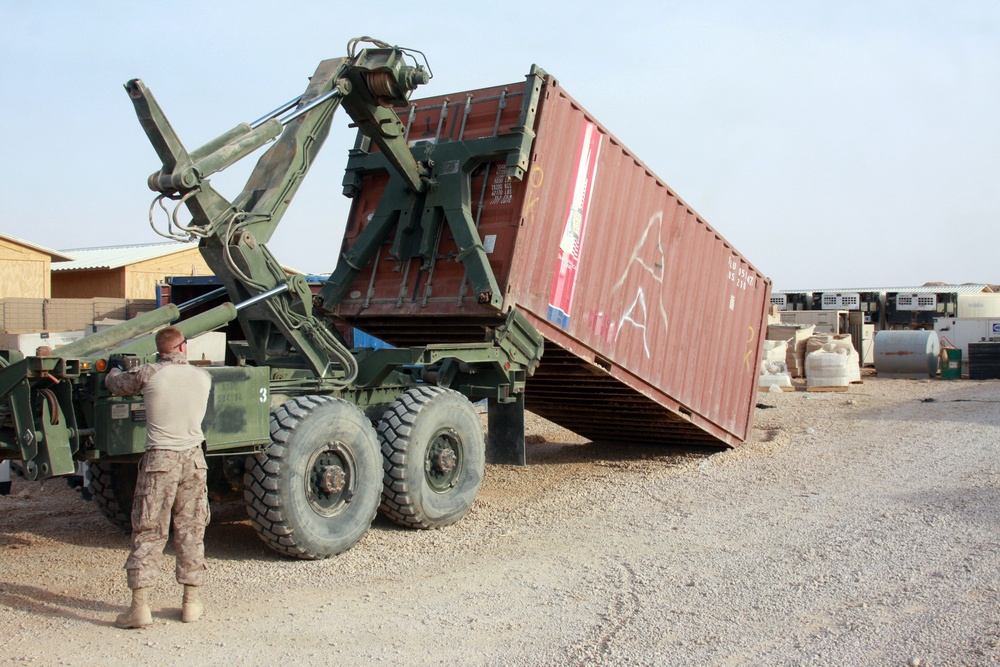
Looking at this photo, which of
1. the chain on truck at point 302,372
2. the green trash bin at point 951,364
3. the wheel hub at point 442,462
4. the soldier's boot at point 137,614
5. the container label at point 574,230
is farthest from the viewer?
the green trash bin at point 951,364

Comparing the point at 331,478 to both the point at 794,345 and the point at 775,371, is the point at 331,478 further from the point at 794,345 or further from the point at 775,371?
the point at 794,345

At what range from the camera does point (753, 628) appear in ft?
16.3

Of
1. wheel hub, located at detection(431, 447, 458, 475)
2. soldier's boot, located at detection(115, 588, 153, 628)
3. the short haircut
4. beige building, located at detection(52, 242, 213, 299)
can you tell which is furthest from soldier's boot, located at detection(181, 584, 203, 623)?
beige building, located at detection(52, 242, 213, 299)

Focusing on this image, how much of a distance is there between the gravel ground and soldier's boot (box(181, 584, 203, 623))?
0.06 meters

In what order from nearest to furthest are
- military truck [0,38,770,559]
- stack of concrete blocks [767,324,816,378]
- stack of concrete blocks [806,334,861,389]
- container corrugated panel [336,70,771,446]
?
military truck [0,38,770,559] → container corrugated panel [336,70,771,446] → stack of concrete blocks [806,334,861,389] → stack of concrete blocks [767,324,816,378]

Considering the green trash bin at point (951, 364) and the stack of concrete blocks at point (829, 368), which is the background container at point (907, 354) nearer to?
the green trash bin at point (951, 364)

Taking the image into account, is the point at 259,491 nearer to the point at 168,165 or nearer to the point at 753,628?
the point at 168,165

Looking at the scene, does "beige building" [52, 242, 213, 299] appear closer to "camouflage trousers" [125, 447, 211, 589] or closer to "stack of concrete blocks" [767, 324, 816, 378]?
"stack of concrete blocks" [767, 324, 816, 378]

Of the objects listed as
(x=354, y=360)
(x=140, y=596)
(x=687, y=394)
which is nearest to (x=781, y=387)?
(x=687, y=394)

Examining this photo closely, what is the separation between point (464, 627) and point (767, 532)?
3.09 metres

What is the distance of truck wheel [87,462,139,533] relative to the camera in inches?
289

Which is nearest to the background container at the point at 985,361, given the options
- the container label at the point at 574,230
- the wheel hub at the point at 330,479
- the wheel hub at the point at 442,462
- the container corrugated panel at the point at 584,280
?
the container corrugated panel at the point at 584,280

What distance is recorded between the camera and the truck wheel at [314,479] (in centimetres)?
635

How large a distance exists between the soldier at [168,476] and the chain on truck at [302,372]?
1.19 ft
